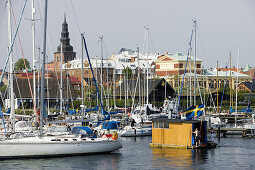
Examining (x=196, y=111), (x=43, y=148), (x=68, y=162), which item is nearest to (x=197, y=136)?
(x=196, y=111)

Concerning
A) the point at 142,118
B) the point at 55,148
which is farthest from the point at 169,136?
the point at 142,118

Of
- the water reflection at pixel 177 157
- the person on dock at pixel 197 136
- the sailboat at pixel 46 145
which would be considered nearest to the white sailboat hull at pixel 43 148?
the sailboat at pixel 46 145

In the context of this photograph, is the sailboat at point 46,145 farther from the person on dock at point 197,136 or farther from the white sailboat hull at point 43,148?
the person on dock at point 197,136

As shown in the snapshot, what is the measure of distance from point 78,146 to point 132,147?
34.7ft

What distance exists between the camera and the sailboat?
42000 mm

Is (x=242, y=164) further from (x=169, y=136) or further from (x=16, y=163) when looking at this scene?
(x=16, y=163)

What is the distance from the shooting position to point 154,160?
41.7m

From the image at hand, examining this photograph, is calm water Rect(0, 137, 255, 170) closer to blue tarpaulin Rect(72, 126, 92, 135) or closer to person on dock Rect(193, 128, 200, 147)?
person on dock Rect(193, 128, 200, 147)

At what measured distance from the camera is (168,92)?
137 m

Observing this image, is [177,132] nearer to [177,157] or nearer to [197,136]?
[197,136]

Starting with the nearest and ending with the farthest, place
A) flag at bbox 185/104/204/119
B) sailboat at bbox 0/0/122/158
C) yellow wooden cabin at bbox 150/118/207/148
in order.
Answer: sailboat at bbox 0/0/122/158
yellow wooden cabin at bbox 150/118/207/148
flag at bbox 185/104/204/119

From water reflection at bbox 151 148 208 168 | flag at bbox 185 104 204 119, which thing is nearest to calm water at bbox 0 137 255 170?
water reflection at bbox 151 148 208 168

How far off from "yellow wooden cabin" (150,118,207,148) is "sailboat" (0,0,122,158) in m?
6.15

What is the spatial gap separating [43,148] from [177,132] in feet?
39.6
